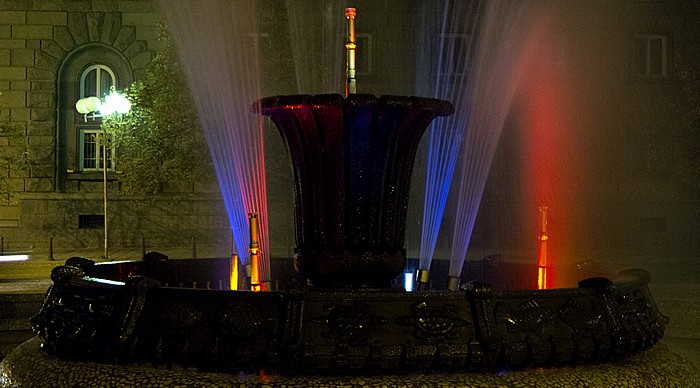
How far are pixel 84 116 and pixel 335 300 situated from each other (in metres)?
24.5

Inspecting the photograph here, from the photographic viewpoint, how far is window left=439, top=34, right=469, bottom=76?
1025 inches

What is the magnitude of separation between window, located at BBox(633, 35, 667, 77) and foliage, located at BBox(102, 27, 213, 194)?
13.7m

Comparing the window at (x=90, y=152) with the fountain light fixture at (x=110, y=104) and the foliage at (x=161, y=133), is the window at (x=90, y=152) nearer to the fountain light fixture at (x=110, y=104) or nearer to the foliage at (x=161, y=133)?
the foliage at (x=161, y=133)

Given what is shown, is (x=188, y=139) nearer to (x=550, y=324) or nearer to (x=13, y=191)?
(x=13, y=191)

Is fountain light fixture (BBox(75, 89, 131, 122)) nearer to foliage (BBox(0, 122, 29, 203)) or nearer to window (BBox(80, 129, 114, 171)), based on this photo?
foliage (BBox(0, 122, 29, 203))

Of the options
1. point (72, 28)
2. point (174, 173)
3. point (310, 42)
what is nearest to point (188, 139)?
point (174, 173)

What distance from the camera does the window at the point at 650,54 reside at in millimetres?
27109

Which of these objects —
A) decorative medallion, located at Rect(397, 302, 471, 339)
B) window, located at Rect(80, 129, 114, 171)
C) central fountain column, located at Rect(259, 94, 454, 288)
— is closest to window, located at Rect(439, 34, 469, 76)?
window, located at Rect(80, 129, 114, 171)

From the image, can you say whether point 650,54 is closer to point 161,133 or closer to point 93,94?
point 161,133

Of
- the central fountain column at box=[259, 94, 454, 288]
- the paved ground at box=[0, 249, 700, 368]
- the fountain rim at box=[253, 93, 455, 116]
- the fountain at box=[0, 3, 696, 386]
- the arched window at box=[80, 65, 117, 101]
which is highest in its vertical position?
the arched window at box=[80, 65, 117, 101]

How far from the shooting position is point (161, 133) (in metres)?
23.6

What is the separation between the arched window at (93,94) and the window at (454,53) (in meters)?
10.3

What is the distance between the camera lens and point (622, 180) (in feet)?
85.4

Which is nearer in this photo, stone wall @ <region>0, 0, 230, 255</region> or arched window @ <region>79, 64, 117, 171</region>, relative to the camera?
stone wall @ <region>0, 0, 230, 255</region>
